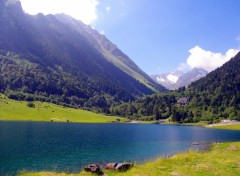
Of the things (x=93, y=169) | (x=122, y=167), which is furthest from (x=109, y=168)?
(x=93, y=169)

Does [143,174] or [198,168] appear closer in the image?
[143,174]

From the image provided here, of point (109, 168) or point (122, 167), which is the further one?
point (109, 168)

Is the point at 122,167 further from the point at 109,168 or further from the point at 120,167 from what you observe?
the point at 109,168

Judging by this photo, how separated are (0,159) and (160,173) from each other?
42.6 meters

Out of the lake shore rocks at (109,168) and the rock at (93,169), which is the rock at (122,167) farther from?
the rock at (93,169)

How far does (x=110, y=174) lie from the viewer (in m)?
46.5

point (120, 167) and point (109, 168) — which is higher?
point (120, 167)

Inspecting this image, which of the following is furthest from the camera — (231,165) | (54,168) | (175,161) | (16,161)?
(16,161)

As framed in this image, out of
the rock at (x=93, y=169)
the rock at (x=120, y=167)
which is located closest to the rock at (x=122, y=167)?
the rock at (x=120, y=167)

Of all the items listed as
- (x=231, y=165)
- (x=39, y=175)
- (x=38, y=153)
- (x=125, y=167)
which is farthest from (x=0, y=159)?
(x=231, y=165)

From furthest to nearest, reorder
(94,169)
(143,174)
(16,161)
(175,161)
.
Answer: (16,161) → (175,161) → (94,169) → (143,174)

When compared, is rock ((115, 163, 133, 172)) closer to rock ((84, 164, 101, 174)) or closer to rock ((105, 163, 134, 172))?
rock ((105, 163, 134, 172))

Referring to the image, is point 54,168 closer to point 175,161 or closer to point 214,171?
point 175,161

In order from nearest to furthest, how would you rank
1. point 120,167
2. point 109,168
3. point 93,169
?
point 93,169 → point 120,167 → point 109,168
